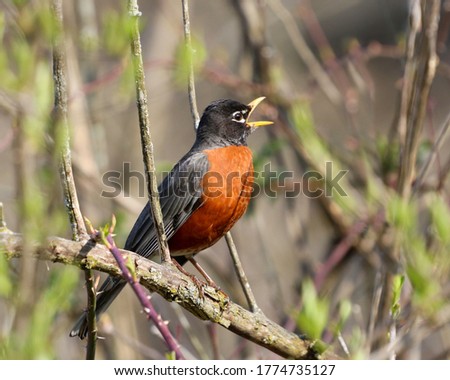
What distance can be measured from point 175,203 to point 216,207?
0.29 meters

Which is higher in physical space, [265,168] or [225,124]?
[225,124]

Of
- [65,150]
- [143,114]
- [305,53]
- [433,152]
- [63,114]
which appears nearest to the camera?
[63,114]

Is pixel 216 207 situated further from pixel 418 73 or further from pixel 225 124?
pixel 418 73

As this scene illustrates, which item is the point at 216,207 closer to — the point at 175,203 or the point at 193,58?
the point at 175,203

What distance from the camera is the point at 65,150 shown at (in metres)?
2.56

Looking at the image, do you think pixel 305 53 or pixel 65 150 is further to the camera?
pixel 305 53

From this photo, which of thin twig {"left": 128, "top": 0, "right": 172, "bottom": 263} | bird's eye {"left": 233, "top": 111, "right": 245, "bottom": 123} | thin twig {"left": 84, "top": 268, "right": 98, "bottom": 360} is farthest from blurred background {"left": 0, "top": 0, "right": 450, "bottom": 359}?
thin twig {"left": 84, "top": 268, "right": 98, "bottom": 360}

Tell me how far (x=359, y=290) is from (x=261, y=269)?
1212 mm

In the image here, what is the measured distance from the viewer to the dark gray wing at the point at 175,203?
4109 mm

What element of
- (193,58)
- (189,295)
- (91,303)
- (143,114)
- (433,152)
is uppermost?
(193,58)

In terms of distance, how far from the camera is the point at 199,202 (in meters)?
4.36

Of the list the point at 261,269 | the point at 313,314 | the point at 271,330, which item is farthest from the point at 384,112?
the point at 313,314

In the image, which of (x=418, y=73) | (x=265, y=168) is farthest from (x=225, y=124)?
(x=418, y=73)

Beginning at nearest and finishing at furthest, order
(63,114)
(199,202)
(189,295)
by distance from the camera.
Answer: (63,114)
(189,295)
(199,202)
